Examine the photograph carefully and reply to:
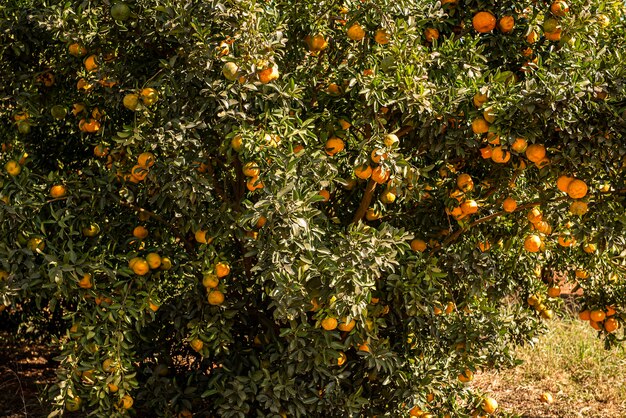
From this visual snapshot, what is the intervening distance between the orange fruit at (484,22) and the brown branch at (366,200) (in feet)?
2.54

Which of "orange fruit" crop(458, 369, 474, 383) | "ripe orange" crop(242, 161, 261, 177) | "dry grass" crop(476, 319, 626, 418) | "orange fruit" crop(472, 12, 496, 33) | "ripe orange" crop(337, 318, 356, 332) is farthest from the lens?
"dry grass" crop(476, 319, 626, 418)

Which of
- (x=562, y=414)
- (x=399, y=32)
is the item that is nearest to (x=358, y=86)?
(x=399, y=32)

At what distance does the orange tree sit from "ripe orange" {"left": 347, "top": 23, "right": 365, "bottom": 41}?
0.14 ft

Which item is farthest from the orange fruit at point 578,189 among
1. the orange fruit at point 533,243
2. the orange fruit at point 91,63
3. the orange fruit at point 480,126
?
the orange fruit at point 91,63

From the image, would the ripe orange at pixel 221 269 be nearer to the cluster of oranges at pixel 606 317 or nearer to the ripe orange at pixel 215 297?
the ripe orange at pixel 215 297

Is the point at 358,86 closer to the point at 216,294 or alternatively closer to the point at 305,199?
the point at 305,199

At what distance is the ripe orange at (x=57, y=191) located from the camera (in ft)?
8.87

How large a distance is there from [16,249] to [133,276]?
0.45 meters

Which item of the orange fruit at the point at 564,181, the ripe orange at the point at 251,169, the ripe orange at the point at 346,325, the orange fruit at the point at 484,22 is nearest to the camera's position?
the ripe orange at the point at 251,169

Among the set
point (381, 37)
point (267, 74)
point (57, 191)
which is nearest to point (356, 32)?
point (381, 37)

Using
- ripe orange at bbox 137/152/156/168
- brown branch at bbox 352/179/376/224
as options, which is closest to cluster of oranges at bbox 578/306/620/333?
brown branch at bbox 352/179/376/224

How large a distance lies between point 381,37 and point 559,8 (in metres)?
0.74

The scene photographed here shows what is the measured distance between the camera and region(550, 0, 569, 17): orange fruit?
2.72 metres

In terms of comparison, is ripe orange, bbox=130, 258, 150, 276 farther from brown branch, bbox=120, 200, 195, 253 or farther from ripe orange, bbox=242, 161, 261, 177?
ripe orange, bbox=242, 161, 261, 177
